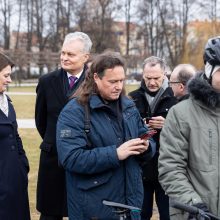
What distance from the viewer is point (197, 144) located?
2684 mm

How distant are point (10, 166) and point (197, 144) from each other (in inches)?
75.7

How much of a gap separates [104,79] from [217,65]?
30.2 inches

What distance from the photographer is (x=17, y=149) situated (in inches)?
166

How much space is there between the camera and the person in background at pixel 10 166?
4.02 m

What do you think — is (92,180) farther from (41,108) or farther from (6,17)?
(6,17)

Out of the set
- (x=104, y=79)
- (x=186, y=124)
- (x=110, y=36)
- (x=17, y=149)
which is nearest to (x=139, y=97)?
(x=17, y=149)

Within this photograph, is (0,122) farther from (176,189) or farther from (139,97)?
(176,189)

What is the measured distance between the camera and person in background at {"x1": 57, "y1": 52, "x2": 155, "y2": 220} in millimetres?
3025

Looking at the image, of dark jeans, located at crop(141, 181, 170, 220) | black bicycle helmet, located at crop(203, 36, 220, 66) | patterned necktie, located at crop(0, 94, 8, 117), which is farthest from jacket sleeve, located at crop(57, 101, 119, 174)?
dark jeans, located at crop(141, 181, 170, 220)

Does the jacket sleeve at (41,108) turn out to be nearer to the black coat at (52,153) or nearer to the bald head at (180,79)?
the black coat at (52,153)

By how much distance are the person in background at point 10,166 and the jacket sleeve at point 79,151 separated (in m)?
1.08

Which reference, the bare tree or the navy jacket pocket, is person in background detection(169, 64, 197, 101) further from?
the bare tree

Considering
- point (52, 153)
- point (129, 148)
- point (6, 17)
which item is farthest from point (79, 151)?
point (6, 17)

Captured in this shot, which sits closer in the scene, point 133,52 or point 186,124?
point 186,124
